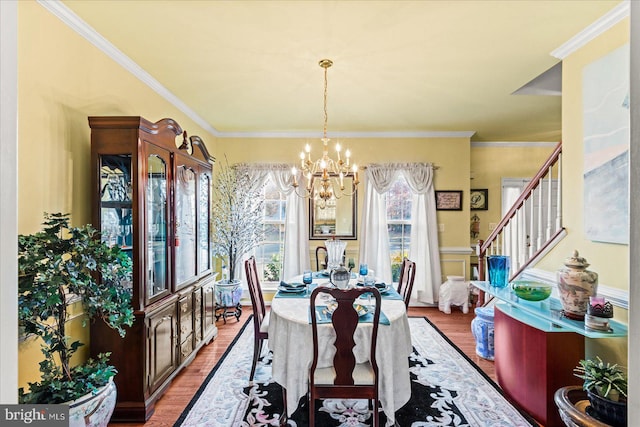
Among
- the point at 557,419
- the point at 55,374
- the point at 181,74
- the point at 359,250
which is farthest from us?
the point at 359,250

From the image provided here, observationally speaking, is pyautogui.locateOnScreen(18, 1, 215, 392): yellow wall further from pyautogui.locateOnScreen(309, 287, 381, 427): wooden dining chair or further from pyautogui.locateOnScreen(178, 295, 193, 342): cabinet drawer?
pyautogui.locateOnScreen(309, 287, 381, 427): wooden dining chair

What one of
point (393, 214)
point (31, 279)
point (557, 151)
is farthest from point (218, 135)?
point (557, 151)

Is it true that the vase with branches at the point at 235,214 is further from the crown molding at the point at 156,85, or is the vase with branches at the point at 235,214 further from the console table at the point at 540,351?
the console table at the point at 540,351

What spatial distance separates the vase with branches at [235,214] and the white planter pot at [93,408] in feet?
8.85

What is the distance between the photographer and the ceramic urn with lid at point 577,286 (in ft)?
6.64

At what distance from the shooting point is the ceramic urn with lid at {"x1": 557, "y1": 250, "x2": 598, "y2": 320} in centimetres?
202

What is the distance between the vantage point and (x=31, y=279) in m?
1.56

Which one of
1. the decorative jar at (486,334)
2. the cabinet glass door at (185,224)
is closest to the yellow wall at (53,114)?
the cabinet glass door at (185,224)

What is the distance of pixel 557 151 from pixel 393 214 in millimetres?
2600

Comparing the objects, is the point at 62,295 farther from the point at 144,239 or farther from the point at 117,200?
the point at 117,200

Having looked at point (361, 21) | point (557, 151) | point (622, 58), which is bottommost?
point (557, 151)

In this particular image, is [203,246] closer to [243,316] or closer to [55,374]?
[243,316]

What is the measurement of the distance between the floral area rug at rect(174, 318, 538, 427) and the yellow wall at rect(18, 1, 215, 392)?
104cm

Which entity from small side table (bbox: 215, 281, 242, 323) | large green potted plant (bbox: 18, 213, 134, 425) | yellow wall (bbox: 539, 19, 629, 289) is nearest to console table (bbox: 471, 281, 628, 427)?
yellow wall (bbox: 539, 19, 629, 289)
